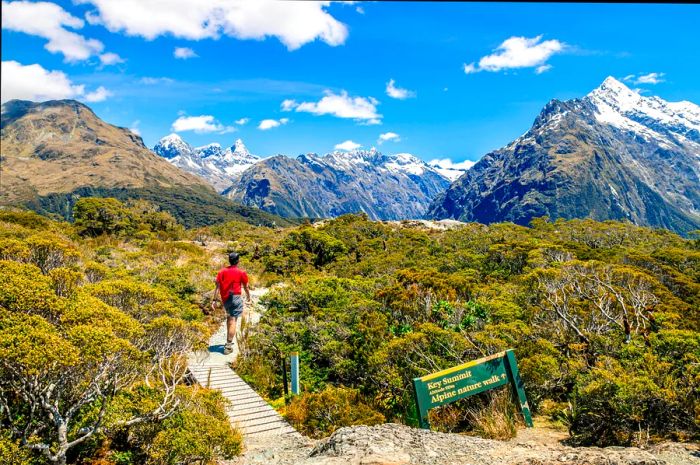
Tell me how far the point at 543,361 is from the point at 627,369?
1325 mm

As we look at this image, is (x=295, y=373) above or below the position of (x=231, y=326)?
below

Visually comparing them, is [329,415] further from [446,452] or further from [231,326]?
[231,326]

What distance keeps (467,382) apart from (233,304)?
663cm

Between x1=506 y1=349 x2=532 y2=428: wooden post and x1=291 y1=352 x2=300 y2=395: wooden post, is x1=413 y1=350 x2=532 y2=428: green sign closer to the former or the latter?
x1=506 y1=349 x2=532 y2=428: wooden post

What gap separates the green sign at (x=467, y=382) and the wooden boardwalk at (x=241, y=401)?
105 inches

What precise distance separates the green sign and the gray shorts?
614 cm

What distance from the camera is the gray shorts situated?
437 inches

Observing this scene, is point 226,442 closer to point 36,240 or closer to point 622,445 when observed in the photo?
point 622,445

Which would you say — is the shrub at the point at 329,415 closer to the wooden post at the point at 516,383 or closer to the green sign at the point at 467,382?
the green sign at the point at 467,382

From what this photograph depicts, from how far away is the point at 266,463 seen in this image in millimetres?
6297

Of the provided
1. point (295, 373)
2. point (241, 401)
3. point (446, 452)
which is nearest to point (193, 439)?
point (241, 401)

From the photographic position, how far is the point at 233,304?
11.1m

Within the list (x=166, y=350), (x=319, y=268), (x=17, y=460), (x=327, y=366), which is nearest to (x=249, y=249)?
(x=319, y=268)

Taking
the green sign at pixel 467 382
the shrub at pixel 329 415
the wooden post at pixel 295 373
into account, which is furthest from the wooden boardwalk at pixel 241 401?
the green sign at pixel 467 382
